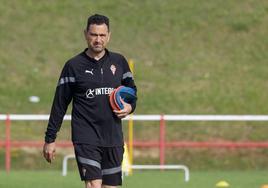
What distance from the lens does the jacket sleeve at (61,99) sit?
8039 mm

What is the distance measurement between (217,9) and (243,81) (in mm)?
4589

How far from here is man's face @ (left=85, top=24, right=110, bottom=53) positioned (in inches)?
312

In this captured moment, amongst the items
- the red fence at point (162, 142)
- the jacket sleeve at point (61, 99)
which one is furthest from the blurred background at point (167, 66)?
the jacket sleeve at point (61, 99)

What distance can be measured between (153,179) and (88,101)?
738 cm

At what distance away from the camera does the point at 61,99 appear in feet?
26.6

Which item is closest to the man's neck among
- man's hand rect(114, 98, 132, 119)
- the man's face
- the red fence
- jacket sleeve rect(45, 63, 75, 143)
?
the man's face

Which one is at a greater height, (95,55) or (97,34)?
(97,34)

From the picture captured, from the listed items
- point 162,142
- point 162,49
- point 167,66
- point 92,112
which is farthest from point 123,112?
point 162,49

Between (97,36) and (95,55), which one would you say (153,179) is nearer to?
(95,55)

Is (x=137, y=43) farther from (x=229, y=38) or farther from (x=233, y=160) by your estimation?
(x=233, y=160)

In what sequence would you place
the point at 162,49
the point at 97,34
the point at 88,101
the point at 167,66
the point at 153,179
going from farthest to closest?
the point at 162,49 → the point at 167,66 → the point at 153,179 → the point at 88,101 → the point at 97,34

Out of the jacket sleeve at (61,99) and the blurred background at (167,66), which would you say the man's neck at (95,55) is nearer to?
the jacket sleeve at (61,99)

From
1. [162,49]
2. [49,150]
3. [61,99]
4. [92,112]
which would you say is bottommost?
[49,150]

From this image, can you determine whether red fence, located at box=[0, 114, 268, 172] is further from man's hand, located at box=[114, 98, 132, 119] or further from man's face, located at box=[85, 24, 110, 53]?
man's face, located at box=[85, 24, 110, 53]
